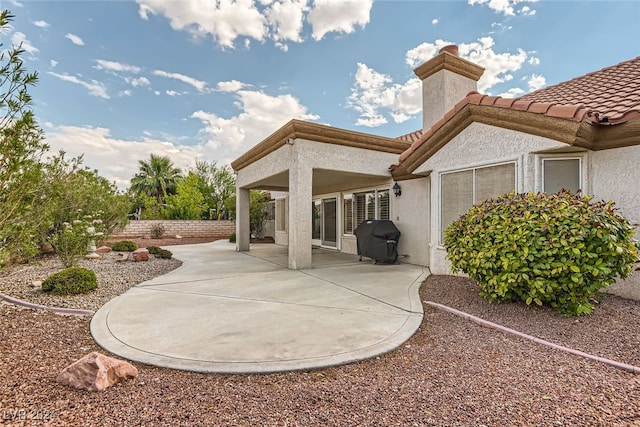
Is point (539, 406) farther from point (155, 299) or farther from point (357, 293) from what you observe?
point (155, 299)

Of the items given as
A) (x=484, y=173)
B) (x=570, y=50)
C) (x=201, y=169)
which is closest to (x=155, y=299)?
(x=484, y=173)

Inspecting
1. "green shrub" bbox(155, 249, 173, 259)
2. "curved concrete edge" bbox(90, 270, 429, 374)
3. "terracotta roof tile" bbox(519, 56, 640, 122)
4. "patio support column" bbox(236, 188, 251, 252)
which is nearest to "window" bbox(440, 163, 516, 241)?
"terracotta roof tile" bbox(519, 56, 640, 122)

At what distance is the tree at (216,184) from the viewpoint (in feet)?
98.0

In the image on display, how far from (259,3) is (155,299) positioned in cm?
1109

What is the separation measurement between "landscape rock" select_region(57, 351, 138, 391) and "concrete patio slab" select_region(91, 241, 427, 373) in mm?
456

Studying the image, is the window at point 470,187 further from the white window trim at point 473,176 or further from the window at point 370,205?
the window at point 370,205

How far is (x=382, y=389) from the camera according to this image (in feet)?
10.2

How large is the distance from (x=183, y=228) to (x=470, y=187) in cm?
2140

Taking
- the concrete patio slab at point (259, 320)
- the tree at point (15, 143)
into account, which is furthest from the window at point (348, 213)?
the tree at point (15, 143)

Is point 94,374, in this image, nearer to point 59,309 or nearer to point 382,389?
point 382,389

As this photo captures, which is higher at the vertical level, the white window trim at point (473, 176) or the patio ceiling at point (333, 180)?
the patio ceiling at point (333, 180)

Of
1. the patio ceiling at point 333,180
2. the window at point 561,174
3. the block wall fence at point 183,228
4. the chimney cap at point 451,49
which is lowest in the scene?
the block wall fence at point 183,228

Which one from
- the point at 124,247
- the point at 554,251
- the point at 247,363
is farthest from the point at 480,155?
the point at 124,247

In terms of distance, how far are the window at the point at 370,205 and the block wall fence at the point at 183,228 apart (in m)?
13.8
